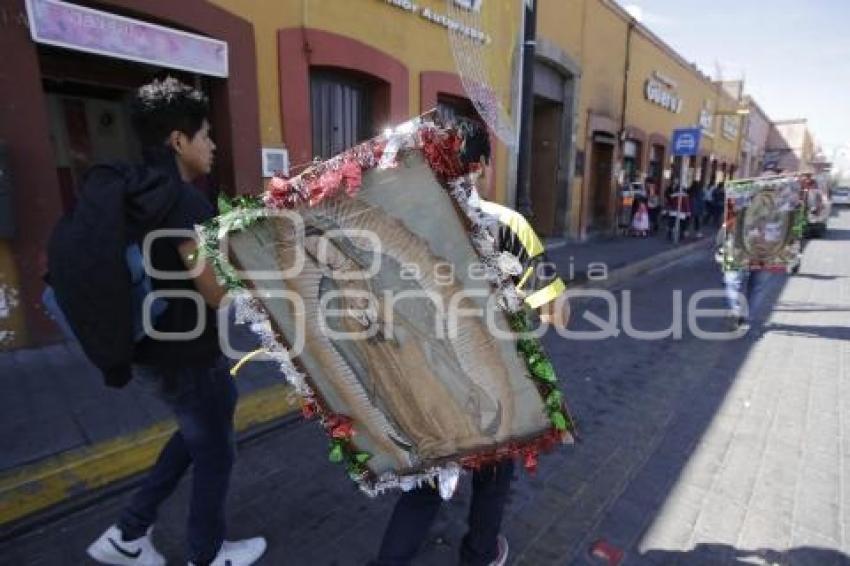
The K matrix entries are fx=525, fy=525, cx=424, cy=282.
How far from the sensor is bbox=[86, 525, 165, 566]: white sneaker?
221 cm

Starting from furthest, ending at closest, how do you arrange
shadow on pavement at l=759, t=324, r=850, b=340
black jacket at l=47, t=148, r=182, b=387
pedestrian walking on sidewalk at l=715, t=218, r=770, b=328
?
shadow on pavement at l=759, t=324, r=850, b=340 < pedestrian walking on sidewalk at l=715, t=218, r=770, b=328 < black jacket at l=47, t=148, r=182, b=387

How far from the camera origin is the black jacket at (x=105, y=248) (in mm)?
1516

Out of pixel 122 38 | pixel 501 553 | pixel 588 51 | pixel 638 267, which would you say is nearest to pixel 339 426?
pixel 501 553

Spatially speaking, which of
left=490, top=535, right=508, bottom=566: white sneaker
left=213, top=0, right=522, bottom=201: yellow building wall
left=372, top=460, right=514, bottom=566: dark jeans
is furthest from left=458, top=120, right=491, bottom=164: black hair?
left=213, top=0, right=522, bottom=201: yellow building wall

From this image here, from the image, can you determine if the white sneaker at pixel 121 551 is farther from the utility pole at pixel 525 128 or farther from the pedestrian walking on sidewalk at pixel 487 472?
the utility pole at pixel 525 128

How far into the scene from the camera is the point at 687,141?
1304 centimetres

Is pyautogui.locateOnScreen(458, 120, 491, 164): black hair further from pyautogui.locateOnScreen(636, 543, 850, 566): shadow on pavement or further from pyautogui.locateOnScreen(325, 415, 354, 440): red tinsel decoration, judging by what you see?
pyautogui.locateOnScreen(636, 543, 850, 566): shadow on pavement

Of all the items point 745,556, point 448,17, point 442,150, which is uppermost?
point 448,17

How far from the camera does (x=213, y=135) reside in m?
5.48

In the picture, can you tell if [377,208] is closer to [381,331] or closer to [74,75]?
[381,331]

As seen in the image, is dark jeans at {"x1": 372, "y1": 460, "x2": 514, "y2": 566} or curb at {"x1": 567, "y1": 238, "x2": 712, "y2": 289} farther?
curb at {"x1": 567, "y1": 238, "x2": 712, "y2": 289}

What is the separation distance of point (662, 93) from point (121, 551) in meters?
17.9

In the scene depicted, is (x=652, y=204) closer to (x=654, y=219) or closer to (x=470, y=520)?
(x=654, y=219)

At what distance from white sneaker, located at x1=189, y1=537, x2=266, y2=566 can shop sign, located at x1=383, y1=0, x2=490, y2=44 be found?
646 centimetres
